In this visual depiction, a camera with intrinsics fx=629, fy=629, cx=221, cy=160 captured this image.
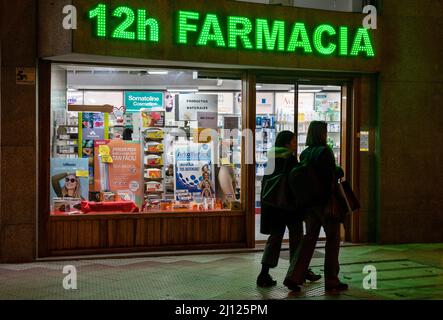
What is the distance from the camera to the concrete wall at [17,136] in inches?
350

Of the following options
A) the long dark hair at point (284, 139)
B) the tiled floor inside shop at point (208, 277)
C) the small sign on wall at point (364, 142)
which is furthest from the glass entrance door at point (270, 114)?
the long dark hair at point (284, 139)

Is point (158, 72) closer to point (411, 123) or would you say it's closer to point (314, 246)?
point (314, 246)

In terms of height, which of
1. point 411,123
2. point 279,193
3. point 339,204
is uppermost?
point 411,123

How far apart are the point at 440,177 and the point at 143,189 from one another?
5120 millimetres

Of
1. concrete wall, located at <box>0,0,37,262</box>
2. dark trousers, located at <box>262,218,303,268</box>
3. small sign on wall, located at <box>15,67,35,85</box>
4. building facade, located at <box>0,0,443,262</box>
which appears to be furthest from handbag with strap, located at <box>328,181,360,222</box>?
small sign on wall, located at <box>15,67,35,85</box>

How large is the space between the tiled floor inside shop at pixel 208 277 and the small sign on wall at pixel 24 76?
8.46ft

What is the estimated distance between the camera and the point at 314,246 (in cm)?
730

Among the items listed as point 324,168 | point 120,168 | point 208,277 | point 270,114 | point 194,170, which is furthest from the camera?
point 270,114

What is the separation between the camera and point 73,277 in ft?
26.4

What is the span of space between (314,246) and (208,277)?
1600mm

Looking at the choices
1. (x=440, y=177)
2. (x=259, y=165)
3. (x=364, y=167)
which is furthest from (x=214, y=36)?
(x=440, y=177)

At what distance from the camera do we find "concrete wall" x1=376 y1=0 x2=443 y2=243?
10.6 m

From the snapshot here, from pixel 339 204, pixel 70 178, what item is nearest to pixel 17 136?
pixel 70 178

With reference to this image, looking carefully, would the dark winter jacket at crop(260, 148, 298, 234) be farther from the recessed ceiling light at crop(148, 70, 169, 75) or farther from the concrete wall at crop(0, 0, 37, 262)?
the concrete wall at crop(0, 0, 37, 262)
